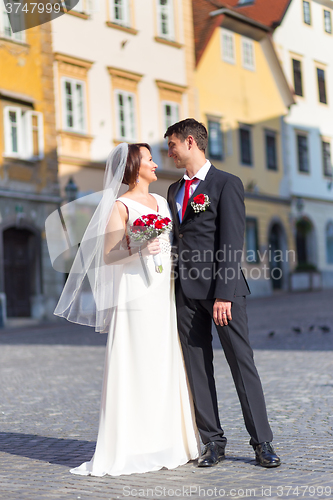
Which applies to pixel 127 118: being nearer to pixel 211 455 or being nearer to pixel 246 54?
pixel 246 54

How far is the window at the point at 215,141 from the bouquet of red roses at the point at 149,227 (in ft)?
82.0

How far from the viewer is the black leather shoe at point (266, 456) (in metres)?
4.54

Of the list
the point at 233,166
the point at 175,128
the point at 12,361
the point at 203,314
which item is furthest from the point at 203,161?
the point at 233,166

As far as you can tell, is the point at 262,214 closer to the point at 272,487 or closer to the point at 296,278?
the point at 296,278

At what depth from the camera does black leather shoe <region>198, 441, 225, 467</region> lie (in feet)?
15.5

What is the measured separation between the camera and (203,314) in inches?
193

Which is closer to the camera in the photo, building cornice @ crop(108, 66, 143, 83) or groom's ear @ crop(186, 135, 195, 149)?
groom's ear @ crop(186, 135, 195, 149)

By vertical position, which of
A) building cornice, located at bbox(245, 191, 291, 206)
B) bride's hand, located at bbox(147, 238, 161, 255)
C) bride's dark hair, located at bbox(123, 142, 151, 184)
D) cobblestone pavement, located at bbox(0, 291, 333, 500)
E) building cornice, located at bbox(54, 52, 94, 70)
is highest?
building cornice, located at bbox(54, 52, 94, 70)

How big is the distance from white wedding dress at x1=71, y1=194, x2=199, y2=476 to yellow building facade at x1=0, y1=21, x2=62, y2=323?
653 inches

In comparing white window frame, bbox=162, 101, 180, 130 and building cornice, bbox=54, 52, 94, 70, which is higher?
building cornice, bbox=54, 52, 94, 70

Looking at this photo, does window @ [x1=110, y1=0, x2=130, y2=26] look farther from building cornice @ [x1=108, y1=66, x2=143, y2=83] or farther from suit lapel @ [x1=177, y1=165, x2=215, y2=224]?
suit lapel @ [x1=177, y1=165, x2=215, y2=224]

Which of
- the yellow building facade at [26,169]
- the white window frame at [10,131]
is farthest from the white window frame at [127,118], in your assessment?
the white window frame at [10,131]

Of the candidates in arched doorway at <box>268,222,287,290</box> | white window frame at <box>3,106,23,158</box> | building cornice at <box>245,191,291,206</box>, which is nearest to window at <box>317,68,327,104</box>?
building cornice at <box>245,191,291,206</box>

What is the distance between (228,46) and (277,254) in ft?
28.5
